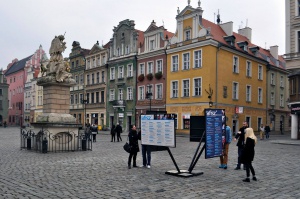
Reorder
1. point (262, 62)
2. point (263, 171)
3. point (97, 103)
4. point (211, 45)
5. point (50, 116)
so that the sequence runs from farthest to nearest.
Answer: point (97, 103) → point (262, 62) → point (211, 45) → point (50, 116) → point (263, 171)

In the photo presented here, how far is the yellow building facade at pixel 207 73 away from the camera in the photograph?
125 feet

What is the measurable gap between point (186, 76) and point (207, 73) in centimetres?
332

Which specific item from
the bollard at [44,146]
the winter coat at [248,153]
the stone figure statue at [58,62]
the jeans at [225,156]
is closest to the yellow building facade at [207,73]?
the stone figure statue at [58,62]

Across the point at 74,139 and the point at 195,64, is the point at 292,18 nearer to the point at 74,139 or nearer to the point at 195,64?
the point at 195,64

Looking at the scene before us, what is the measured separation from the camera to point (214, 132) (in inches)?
444

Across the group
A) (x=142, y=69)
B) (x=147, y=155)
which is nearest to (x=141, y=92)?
(x=142, y=69)

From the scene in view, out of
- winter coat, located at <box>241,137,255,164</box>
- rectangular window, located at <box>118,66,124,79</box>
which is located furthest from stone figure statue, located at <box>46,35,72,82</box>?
rectangular window, located at <box>118,66,124,79</box>

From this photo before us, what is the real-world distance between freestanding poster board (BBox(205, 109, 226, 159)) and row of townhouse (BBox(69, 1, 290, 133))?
21.5 m

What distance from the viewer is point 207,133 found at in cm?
1098

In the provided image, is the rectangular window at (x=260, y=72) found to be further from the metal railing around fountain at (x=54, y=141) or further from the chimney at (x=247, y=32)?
the metal railing around fountain at (x=54, y=141)

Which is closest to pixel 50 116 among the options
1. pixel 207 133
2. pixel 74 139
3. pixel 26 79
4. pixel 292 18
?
pixel 74 139

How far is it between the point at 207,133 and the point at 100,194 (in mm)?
4371

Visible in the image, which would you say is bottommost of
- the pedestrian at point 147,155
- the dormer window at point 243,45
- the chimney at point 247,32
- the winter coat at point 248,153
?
the pedestrian at point 147,155

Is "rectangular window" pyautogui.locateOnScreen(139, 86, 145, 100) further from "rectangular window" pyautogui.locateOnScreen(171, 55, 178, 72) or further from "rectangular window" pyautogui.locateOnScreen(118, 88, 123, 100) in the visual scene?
"rectangular window" pyautogui.locateOnScreen(171, 55, 178, 72)
